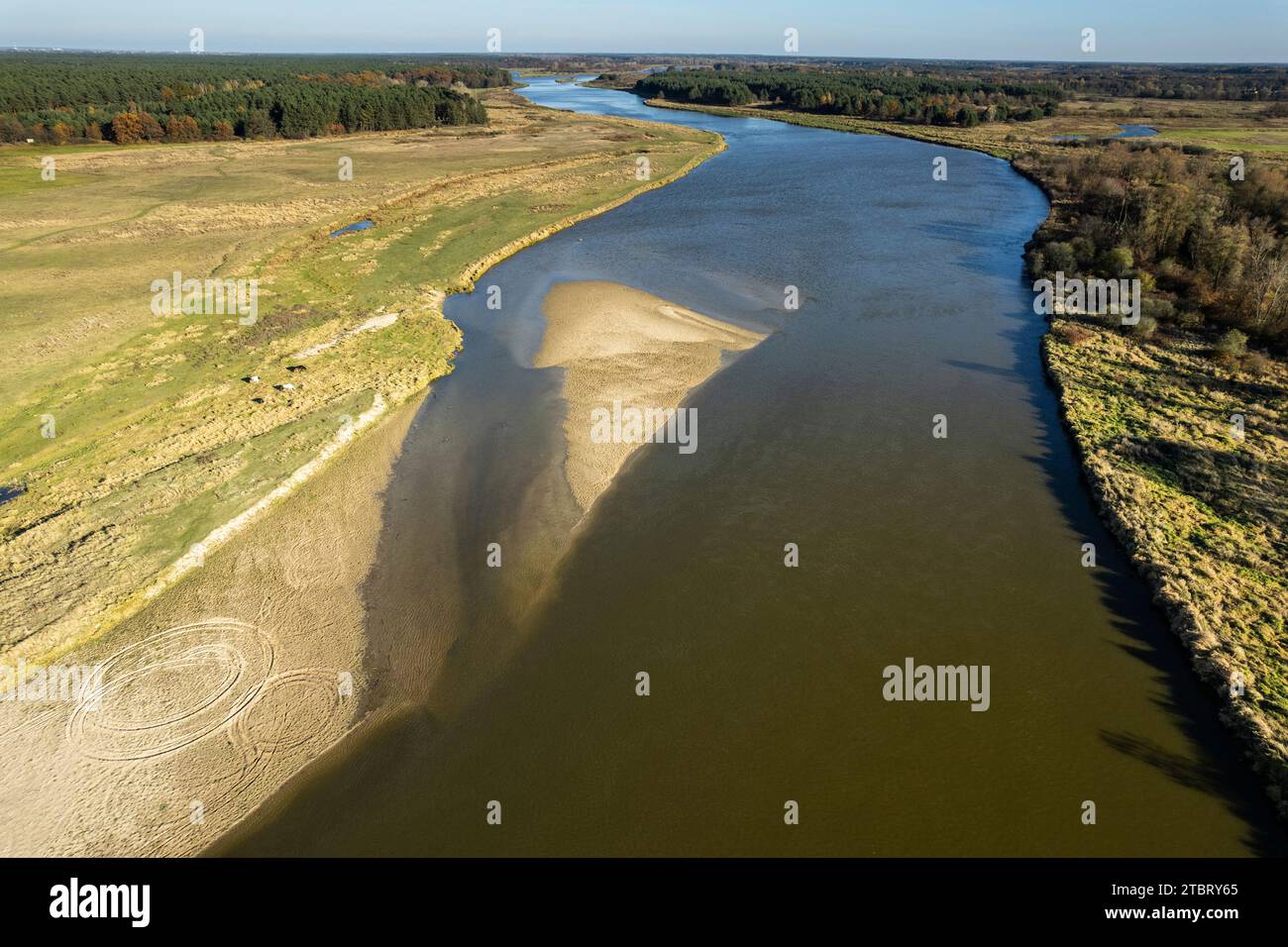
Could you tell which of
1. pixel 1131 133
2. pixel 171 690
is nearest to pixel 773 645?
pixel 171 690

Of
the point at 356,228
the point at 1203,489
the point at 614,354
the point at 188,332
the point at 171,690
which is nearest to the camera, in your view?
the point at 171,690

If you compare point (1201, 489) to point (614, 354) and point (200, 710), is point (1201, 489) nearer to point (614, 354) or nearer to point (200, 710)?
point (614, 354)

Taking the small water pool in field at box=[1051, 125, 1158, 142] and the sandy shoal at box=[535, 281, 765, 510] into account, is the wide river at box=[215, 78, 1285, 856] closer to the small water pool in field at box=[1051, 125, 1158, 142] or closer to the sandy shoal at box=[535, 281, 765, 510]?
the sandy shoal at box=[535, 281, 765, 510]

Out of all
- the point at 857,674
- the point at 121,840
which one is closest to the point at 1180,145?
the point at 857,674

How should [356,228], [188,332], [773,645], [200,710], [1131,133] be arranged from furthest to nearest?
[1131,133] → [356,228] → [188,332] → [773,645] → [200,710]

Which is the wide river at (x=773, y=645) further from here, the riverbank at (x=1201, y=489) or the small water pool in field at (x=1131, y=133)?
the small water pool in field at (x=1131, y=133)

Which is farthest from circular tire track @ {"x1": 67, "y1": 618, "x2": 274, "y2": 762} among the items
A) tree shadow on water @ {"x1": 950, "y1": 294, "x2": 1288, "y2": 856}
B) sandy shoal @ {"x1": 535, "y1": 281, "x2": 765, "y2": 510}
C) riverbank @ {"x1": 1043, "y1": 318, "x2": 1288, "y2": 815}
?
riverbank @ {"x1": 1043, "y1": 318, "x2": 1288, "y2": 815}
